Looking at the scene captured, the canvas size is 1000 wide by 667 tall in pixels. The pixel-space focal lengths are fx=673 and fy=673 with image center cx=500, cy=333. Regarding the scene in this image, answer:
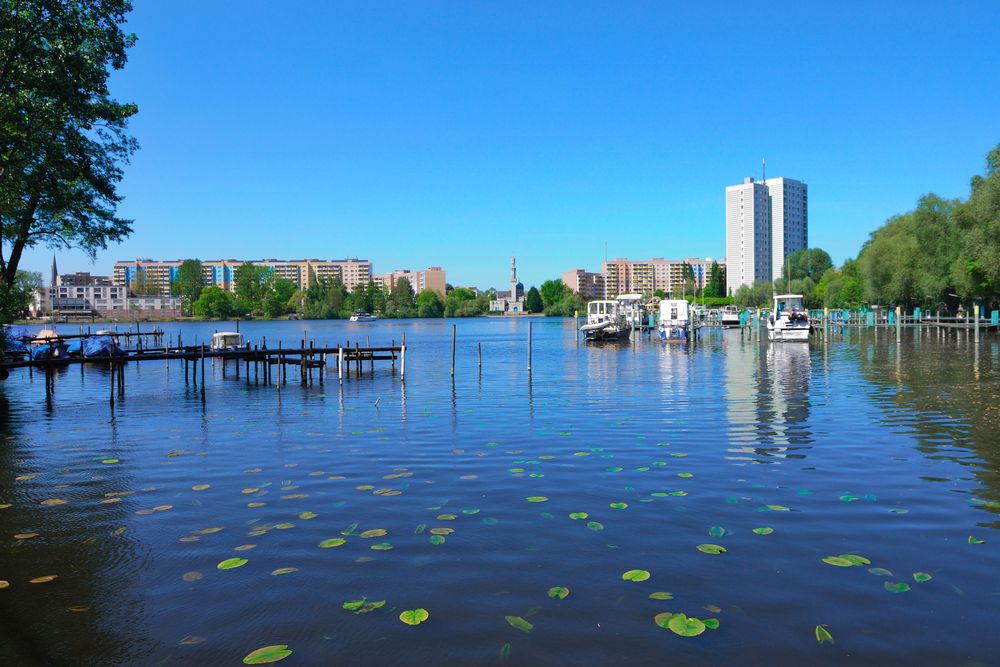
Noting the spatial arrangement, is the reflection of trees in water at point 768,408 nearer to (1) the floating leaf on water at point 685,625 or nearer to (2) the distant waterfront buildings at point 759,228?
(1) the floating leaf on water at point 685,625

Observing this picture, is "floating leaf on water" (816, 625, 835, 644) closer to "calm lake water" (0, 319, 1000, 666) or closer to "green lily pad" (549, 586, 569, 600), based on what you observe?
"calm lake water" (0, 319, 1000, 666)

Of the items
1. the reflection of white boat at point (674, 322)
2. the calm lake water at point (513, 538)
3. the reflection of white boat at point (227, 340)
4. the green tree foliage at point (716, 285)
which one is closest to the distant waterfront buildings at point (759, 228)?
the green tree foliage at point (716, 285)

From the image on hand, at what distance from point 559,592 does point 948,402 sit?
61.0 feet

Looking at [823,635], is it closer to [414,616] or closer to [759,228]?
[414,616]

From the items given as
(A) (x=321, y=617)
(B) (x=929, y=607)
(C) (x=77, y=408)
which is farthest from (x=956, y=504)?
(C) (x=77, y=408)

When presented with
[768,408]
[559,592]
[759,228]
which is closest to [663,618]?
[559,592]

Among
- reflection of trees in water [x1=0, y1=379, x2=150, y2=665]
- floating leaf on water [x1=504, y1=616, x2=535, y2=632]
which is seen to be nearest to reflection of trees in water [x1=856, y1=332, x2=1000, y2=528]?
floating leaf on water [x1=504, y1=616, x2=535, y2=632]

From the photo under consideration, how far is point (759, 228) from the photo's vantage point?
194 meters

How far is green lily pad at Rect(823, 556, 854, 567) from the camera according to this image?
7.27 meters

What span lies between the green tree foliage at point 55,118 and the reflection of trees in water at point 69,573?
1055cm

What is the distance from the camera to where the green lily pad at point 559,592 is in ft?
21.7

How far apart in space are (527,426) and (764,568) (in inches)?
425

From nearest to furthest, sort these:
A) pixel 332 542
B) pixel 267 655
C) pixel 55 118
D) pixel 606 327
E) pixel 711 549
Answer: pixel 267 655
pixel 711 549
pixel 332 542
pixel 55 118
pixel 606 327

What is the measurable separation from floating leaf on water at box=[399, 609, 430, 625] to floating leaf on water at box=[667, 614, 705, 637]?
221 centimetres
